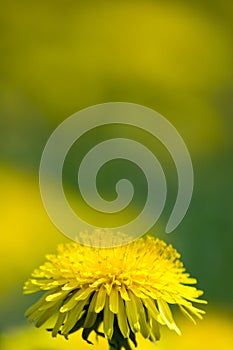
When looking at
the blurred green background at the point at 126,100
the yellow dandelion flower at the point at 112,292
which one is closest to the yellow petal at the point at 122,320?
the yellow dandelion flower at the point at 112,292

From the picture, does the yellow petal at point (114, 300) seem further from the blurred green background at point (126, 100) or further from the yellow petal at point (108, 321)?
the blurred green background at point (126, 100)

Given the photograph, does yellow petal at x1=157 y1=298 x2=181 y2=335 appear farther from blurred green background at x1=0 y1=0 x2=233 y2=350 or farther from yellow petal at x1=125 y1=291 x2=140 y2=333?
blurred green background at x1=0 y1=0 x2=233 y2=350

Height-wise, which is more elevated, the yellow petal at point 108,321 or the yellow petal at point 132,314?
the yellow petal at point 132,314

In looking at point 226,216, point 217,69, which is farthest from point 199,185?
point 217,69

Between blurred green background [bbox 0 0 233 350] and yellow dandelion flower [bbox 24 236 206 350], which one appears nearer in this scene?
yellow dandelion flower [bbox 24 236 206 350]

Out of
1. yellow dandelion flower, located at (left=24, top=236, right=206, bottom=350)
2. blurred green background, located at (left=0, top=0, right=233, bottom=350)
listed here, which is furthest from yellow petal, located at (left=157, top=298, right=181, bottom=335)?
blurred green background, located at (left=0, top=0, right=233, bottom=350)

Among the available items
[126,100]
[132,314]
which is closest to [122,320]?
[132,314]

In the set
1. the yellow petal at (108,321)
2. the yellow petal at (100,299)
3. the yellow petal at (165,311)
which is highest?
the yellow petal at (165,311)

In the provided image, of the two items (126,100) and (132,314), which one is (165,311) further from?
(126,100)
